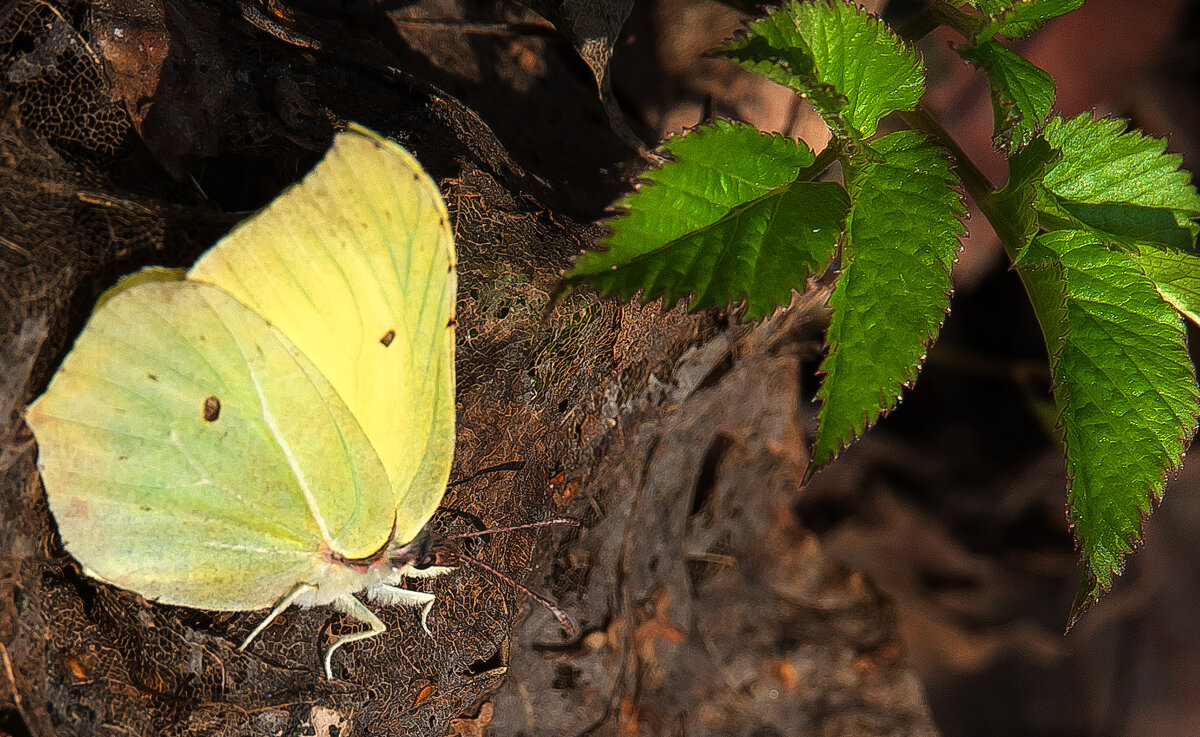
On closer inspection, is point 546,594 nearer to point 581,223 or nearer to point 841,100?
point 581,223

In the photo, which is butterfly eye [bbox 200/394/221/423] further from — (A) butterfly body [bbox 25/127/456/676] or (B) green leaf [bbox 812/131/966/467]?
(B) green leaf [bbox 812/131/966/467]

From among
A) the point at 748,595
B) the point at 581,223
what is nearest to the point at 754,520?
the point at 748,595

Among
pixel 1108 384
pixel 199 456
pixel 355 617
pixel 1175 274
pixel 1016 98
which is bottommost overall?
pixel 355 617

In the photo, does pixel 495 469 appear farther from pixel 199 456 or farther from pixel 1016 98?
pixel 1016 98

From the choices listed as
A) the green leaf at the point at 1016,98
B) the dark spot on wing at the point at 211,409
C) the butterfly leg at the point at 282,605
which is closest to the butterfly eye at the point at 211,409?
the dark spot on wing at the point at 211,409

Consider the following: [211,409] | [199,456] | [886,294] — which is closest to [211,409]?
[211,409]

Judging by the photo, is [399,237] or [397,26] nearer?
[399,237]

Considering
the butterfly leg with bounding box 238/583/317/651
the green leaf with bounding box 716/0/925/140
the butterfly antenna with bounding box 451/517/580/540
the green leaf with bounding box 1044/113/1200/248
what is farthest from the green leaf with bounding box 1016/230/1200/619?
the butterfly leg with bounding box 238/583/317/651
